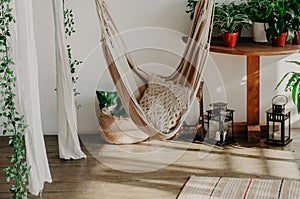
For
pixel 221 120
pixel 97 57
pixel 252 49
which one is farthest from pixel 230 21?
pixel 97 57

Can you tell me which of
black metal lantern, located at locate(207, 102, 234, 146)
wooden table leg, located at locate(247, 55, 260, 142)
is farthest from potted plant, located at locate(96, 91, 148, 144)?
wooden table leg, located at locate(247, 55, 260, 142)

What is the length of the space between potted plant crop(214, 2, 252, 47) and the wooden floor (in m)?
0.74

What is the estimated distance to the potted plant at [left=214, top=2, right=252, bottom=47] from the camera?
438cm

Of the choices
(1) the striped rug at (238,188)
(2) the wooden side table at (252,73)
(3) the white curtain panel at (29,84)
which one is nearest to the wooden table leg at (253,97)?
(2) the wooden side table at (252,73)

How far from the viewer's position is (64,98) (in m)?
4.25

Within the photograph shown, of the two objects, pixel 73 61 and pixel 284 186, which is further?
pixel 73 61

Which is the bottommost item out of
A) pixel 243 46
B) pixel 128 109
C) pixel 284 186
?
pixel 284 186

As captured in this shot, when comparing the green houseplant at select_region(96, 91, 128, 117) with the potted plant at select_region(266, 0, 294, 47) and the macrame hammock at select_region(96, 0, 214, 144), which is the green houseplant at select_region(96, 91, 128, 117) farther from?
the potted plant at select_region(266, 0, 294, 47)

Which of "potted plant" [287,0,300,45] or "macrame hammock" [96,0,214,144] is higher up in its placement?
"potted plant" [287,0,300,45]

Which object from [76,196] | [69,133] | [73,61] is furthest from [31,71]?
[73,61]

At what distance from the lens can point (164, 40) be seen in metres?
4.72

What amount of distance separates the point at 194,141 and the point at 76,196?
1.15 metres

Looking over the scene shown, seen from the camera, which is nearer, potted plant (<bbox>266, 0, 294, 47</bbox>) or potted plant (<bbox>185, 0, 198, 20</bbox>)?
potted plant (<bbox>266, 0, 294, 47</bbox>)

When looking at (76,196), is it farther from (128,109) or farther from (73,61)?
(73,61)
